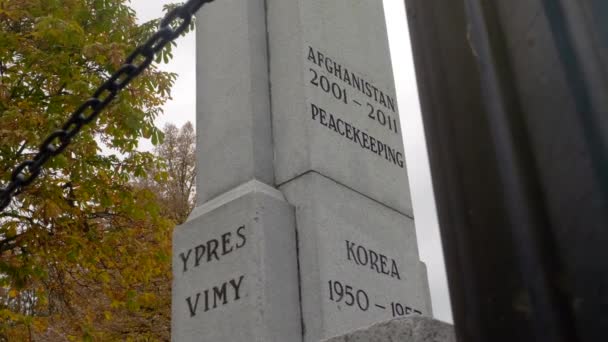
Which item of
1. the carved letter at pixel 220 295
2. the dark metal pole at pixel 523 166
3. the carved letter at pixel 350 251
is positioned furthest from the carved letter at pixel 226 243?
the dark metal pole at pixel 523 166

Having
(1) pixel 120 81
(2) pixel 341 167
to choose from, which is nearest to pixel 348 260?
(2) pixel 341 167

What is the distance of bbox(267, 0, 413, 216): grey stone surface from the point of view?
476cm

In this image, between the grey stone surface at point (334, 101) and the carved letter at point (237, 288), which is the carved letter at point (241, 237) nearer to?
the carved letter at point (237, 288)

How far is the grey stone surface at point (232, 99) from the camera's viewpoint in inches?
186

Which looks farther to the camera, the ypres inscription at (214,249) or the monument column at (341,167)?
the monument column at (341,167)

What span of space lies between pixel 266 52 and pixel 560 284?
444 centimetres

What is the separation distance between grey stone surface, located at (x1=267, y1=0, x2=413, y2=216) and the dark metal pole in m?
3.47


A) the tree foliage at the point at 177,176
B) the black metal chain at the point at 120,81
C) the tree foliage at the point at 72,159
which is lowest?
the black metal chain at the point at 120,81

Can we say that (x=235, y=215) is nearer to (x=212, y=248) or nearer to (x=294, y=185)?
(x=212, y=248)

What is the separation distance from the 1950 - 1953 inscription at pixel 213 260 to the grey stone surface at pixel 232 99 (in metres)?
0.45

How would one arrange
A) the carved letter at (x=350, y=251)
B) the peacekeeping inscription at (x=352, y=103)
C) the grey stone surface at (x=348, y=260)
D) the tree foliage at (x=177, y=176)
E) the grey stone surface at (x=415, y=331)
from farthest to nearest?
the tree foliage at (x=177, y=176), the peacekeeping inscription at (x=352, y=103), the carved letter at (x=350, y=251), the grey stone surface at (x=348, y=260), the grey stone surface at (x=415, y=331)

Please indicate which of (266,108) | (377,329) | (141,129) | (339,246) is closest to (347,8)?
(266,108)

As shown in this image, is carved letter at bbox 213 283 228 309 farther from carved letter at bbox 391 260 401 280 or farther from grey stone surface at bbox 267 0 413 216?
carved letter at bbox 391 260 401 280

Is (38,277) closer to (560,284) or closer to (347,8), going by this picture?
(347,8)
